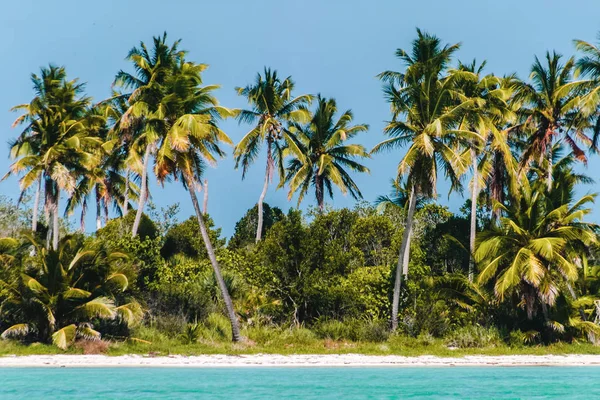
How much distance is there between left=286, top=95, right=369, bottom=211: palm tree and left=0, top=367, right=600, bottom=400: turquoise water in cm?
1934

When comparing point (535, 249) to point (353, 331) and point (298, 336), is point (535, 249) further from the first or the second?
point (298, 336)

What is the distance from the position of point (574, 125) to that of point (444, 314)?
1091 centimetres

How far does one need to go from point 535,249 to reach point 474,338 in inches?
155

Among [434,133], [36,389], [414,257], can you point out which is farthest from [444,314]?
[36,389]

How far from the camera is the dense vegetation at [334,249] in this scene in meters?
21.7

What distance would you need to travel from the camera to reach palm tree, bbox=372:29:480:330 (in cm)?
2369

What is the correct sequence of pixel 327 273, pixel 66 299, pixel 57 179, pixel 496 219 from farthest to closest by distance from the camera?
pixel 496 219 < pixel 57 179 < pixel 327 273 < pixel 66 299

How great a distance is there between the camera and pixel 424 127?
2456 centimetres

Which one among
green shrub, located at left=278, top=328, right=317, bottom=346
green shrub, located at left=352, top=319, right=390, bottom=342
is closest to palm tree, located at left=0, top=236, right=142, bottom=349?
green shrub, located at left=278, top=328, right=317, bottom=346

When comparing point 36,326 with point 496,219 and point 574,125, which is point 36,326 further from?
point 574,125

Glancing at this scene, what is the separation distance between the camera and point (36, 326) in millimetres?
20828

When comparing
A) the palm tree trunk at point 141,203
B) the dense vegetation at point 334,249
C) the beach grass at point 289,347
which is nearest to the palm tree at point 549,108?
the dense vegetation at point 334,249

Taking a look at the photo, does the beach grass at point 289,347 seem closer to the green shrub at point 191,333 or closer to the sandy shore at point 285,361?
the green shrub at point 191,333

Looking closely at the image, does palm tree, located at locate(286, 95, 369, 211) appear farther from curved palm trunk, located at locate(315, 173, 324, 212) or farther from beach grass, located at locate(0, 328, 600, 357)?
beach grass, located at locate(0, 328, 600, 357)
